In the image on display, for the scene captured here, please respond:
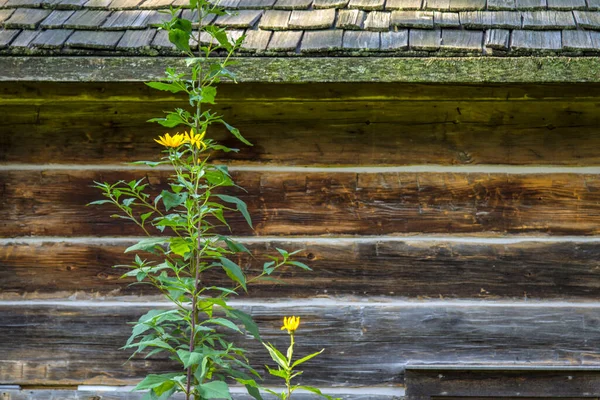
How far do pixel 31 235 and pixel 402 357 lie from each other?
62.2 inches

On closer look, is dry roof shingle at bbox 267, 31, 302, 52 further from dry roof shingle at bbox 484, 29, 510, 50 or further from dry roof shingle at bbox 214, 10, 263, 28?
dry roof shingle at bbox 484, 29, 510, 50

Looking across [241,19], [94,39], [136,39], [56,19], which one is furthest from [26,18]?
[241,19]

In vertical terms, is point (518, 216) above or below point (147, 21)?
below

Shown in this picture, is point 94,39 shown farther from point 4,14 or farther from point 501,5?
point 501,5

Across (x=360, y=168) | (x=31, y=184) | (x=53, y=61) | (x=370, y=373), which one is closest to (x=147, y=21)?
(x=53, y=61)

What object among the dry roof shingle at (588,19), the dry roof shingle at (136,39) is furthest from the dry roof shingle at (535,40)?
the dry roof shingle at (136,39)

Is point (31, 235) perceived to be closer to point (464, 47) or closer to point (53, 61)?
point (53, 61)

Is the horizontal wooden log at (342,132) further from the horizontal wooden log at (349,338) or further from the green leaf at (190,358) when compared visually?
the green leaf at (190,358)

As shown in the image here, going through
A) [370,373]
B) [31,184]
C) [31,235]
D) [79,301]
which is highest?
[31,184]

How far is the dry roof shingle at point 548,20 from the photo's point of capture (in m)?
2.67

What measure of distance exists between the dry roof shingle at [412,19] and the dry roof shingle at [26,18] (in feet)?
4.52

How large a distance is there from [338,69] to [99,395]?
5.14 feet

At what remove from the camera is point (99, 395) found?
280cm

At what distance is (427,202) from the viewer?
2.84 metres
